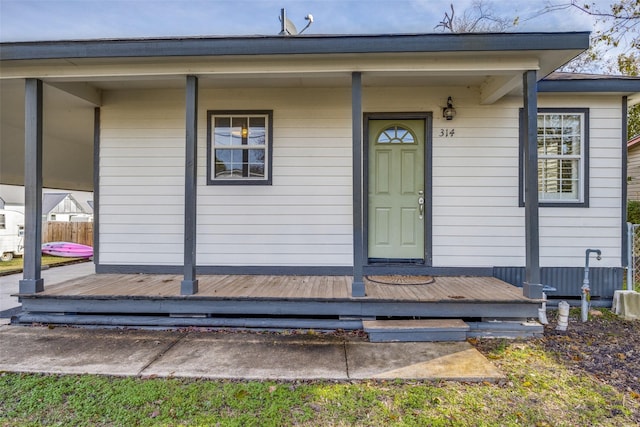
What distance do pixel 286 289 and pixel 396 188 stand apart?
1.99 meters

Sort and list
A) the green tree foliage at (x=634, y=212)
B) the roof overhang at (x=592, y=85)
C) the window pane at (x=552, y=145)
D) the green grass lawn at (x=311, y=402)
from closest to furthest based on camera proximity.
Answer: the green grass lawn at (x=311, y=402) → the roof overhang at (x=592, y=85) → the window pane at (x=552, y=145) → the green tree foliage at (x=634, y=212)

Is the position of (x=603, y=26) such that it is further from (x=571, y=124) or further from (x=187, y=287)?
(x=187, y=287)

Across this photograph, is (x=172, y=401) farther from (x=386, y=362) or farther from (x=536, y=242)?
(x=536, y=242)

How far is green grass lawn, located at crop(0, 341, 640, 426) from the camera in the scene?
202 cm

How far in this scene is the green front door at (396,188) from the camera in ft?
14.9

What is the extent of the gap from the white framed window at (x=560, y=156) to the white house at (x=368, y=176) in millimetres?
15

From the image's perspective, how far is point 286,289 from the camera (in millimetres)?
3781

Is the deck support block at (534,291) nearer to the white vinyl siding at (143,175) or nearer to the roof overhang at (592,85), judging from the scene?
the roof overhang at (592,85)

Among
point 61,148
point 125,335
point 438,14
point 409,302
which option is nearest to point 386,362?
point 409,302

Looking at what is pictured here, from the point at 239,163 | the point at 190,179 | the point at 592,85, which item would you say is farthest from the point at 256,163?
the point at 592,85

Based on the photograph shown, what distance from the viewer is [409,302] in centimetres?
336

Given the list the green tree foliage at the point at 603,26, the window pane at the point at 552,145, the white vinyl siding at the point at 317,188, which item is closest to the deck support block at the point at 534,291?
the white vinyl siding at the point at 317,188

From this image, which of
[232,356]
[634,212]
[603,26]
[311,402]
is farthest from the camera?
[603,26]

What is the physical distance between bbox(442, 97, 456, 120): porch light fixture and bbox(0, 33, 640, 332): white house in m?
0.02
